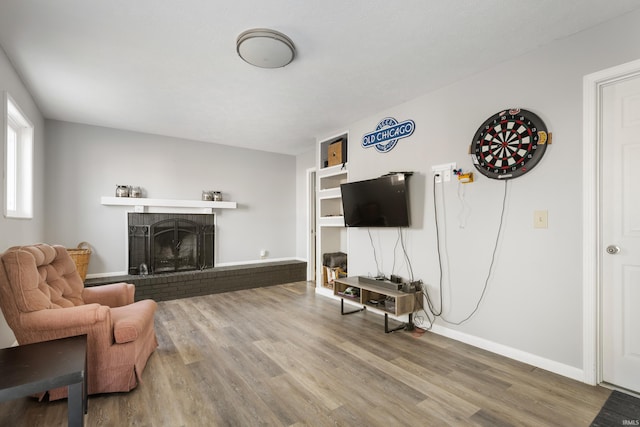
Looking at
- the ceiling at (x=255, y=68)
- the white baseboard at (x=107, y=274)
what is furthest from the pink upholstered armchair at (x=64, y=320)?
the white baseboard at (x=107, y=274)

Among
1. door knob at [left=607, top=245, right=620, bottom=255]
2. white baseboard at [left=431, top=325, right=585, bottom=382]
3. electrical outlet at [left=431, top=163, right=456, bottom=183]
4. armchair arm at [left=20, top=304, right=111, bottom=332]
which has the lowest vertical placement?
white baseboard at [left=431, top=325, right=585, bottom=382]

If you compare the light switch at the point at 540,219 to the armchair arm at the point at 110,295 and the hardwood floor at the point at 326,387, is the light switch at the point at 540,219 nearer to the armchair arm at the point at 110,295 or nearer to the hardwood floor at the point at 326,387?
the hardwood floor at the point at 326,387

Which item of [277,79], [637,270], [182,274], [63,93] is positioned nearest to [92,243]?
[182,274]

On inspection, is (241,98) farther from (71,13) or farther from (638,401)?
(638,401)

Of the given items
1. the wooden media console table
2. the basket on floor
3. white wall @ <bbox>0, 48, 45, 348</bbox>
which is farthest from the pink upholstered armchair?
the wooden media console table

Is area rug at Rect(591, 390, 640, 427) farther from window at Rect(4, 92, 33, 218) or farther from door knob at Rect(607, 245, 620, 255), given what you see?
window at Rect(4, 92, 33, 218)

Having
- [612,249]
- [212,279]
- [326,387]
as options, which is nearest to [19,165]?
[212,279]

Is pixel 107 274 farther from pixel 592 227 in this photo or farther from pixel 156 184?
pixel 592 227

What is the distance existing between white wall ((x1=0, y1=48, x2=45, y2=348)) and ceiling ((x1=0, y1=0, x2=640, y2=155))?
114 mm

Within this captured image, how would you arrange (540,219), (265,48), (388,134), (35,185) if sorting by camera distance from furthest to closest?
(388,134), (35,185), (540,219), (265,48)

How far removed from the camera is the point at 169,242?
4.84m

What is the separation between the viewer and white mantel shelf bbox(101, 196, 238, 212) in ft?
14.6

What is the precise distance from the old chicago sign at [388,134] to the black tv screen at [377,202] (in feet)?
1.68

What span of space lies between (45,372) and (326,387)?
1.60 m
